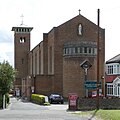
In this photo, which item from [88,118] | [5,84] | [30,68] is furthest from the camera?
[30,68]

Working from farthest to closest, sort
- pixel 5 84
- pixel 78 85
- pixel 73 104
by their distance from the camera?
1. pixel 78 85
2. pixel 5 84
3. pixel 73 104

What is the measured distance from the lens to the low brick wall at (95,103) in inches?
1554

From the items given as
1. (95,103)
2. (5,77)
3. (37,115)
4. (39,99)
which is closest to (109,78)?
(39,99)

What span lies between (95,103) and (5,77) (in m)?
11.3

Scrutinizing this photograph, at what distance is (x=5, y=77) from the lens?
4528cm

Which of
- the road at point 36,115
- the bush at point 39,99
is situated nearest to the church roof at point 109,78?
the bush at point 39,99

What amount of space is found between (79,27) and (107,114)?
41630mm

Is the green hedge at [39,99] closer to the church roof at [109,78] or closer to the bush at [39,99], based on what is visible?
the bush at [39,99]

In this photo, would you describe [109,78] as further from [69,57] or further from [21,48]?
[21,48]

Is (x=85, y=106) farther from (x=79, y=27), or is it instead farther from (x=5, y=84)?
(x=79, y=27)

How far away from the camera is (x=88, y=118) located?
2952 cm

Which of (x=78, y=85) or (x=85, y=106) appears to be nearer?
(x=85, y=106)

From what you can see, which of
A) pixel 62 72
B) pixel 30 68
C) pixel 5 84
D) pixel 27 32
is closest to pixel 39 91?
pixel 62 72

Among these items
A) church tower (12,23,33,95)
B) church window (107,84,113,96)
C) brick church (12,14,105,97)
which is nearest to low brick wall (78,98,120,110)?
brick church (12,14,105,97)
